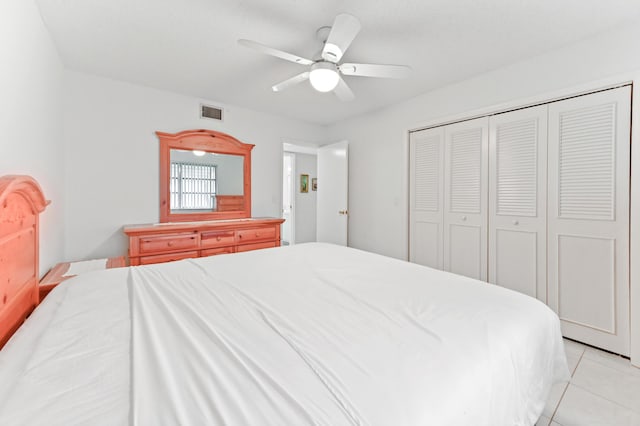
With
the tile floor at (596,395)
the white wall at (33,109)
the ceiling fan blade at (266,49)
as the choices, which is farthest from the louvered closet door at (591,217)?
the white wall at (33,109)

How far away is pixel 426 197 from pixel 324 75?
2019mm

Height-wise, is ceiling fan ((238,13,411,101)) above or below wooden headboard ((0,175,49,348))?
above

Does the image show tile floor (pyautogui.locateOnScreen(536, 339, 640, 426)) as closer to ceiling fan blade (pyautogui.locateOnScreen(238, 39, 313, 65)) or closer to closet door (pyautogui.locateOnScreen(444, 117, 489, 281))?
closet door (pyautogui.locateOnScreen(444, 117, 489, 281))

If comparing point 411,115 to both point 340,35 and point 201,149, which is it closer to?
point 340,35

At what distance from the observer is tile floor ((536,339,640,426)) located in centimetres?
150

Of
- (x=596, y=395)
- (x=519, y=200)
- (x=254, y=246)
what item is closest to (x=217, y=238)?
(x=254, y=246)

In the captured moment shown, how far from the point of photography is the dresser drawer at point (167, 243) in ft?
9.23

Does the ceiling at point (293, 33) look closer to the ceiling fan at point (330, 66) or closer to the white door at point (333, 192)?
the ceiling fan at point (330, 66)

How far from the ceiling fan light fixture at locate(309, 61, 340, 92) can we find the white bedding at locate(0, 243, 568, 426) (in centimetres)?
145

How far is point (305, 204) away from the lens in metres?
6.20

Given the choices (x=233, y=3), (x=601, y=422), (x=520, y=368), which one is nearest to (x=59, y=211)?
(x=233, y=3)

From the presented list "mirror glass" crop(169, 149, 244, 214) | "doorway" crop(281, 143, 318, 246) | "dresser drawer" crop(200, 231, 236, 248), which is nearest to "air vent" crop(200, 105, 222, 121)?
"mirror glass" crop(169, 149, 244, 214)

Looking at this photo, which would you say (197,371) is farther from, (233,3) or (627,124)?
(627,124)

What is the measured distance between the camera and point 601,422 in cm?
148
